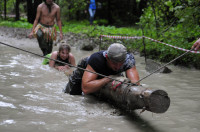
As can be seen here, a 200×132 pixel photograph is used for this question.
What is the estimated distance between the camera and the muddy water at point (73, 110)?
9.80ft

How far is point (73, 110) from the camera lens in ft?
11.7

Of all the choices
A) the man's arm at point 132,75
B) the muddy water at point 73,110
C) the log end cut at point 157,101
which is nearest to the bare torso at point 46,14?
the muddy water at point 73,110

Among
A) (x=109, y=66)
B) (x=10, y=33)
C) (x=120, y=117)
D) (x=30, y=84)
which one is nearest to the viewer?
(x=120, y=117)

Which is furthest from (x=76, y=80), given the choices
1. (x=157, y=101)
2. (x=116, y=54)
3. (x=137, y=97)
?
(x=157, y=101)

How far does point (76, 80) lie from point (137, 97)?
1418 mm

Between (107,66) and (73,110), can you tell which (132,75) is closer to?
(107,66)

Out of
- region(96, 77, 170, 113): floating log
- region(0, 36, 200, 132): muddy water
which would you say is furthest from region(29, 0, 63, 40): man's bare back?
region(96, 77, 170, 113): floating log

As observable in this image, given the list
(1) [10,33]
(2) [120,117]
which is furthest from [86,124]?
(1) [10,33]

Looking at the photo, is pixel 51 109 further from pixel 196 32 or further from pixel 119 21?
pixel 119 21

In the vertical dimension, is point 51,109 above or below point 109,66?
below

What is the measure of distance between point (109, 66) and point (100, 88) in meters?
0.37

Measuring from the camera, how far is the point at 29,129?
2812 millimetres

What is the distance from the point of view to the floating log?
2.77 m

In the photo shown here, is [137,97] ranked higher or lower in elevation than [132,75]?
lower
